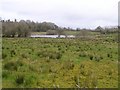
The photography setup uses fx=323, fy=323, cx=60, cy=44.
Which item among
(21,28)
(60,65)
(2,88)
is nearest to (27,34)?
(21,28)

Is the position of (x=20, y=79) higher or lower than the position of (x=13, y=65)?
lower

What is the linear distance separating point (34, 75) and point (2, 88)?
7.17 ft

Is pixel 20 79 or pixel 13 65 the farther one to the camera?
pixel 13 65

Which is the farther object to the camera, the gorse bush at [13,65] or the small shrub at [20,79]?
the gorse bush at [13,65]

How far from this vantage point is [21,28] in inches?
2717

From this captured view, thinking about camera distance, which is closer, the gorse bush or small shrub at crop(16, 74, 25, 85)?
small shrub at crop(16, 74, 25, 85)

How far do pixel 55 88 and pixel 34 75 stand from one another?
2069mm

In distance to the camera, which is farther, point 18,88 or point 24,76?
point 24,76

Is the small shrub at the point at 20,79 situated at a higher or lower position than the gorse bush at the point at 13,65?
lower

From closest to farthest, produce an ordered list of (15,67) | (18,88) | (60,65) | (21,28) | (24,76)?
(18,88)
(24,76)
(15,67)
(60,65)
(21,28)

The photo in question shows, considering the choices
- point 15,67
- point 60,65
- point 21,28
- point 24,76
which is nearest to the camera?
point 24,76

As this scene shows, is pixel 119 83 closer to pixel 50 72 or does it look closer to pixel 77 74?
pixel 77 74

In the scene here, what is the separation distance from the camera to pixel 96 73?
1378 cm

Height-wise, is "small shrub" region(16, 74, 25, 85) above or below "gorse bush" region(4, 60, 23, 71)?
below
